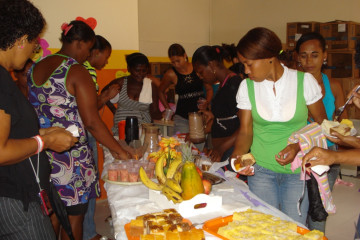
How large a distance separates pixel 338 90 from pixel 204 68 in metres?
0.95

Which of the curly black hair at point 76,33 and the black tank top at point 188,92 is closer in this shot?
the curly black hair at point 76,33

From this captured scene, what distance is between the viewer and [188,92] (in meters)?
4.14

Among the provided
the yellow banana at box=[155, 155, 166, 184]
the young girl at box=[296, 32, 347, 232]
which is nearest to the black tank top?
the young girl at box=[296, 32, 347, 232]

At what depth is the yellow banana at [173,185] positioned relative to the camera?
5.28 feet

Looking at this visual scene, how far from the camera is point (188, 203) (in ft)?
4.94

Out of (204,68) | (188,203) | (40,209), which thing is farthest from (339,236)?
(40,209)

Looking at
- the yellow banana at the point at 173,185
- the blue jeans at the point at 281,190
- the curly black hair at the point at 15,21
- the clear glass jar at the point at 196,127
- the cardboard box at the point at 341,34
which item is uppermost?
the cardboard box at the point at 341,34

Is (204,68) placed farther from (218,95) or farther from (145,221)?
(145,221)

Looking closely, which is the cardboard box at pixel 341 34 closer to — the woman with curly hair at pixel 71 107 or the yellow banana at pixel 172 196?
the woman with curly hair at pixel 71 107

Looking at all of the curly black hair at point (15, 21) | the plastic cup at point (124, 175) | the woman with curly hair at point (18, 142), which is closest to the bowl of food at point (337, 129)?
the plastic cup at point (124, 175)

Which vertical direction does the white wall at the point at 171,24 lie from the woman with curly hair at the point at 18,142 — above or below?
above

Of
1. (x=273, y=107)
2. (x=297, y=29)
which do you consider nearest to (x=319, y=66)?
(x=273, y=107)

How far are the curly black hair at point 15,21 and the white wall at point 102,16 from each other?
2348 mm

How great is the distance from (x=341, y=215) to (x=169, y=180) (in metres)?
2.76
